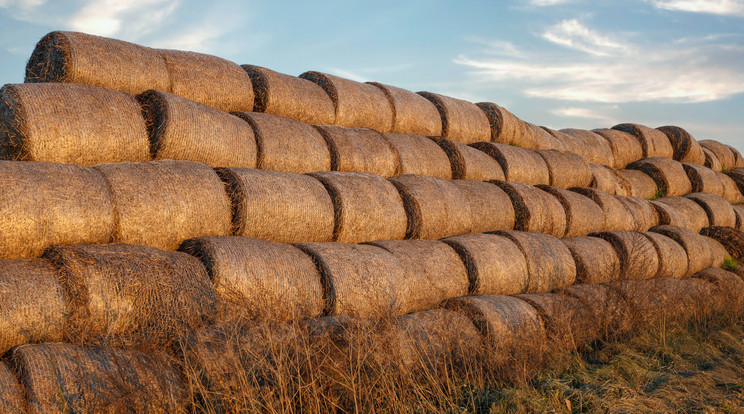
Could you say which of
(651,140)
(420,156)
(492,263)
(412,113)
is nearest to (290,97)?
(420,156)

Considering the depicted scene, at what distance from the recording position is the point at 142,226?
505 centimetres

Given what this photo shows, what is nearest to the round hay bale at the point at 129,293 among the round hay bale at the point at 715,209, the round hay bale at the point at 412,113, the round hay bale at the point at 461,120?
the round hay bale at the point at 412,113

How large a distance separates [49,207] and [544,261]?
5.78 m

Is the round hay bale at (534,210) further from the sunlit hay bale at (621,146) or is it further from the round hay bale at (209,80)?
the sunlit hay bale at (621,146)

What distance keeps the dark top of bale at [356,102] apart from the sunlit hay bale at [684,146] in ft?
28.7

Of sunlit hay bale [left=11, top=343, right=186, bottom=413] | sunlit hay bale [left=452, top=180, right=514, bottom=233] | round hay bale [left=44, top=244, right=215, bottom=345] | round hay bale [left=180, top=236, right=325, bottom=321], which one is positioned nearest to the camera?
sunlit hay bale [left=11, top=343, right=186, bottom=413]

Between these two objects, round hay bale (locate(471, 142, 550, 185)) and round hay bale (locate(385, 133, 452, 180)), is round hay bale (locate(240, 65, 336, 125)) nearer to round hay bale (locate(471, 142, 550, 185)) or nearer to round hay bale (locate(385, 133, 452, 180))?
round hay bale (locate(385, 133, 452, 180))

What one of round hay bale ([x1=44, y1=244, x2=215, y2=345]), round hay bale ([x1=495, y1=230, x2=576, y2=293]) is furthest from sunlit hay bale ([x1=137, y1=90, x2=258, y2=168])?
round hay bale ([x1=495, y1=230, x2=576, y2=293])

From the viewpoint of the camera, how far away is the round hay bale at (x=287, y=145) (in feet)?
22.5

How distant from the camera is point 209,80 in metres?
7.01

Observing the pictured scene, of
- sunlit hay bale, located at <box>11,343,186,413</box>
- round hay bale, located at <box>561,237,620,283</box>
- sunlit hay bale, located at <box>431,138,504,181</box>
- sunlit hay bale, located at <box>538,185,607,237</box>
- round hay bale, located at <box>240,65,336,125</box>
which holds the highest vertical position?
round hay bale, located at <box>240,65,336,125</box>

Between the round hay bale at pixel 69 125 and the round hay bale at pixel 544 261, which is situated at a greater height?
the round hay bale at pixel 69 125

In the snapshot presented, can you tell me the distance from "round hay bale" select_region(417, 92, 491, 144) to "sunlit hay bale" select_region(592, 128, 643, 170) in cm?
420

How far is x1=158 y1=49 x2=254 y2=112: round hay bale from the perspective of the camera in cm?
677
